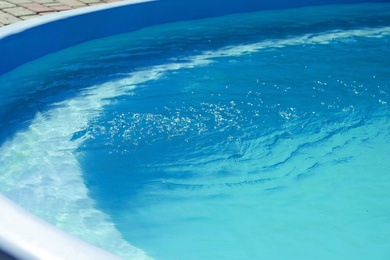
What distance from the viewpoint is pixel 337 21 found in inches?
268

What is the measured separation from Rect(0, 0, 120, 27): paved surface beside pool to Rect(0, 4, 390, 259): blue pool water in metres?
0.46

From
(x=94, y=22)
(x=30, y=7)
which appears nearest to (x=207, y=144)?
(x=94, y=22)

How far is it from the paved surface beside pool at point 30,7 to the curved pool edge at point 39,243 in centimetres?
369

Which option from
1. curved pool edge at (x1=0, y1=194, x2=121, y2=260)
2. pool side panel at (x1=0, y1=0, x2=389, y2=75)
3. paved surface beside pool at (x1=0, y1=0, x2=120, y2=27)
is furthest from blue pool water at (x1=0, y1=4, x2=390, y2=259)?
curved pool edge at (x1=0, y1=194, x2=121, y2=260)

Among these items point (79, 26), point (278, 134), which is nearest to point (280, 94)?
point (278, 134)

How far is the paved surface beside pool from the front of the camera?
17.8 feet

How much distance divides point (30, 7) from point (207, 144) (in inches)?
104

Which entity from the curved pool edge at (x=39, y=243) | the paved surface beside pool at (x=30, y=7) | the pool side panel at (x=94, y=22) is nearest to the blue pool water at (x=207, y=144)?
the pool side panel at (x=94, y=22)

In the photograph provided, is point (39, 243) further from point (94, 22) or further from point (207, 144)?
point (94, 22)

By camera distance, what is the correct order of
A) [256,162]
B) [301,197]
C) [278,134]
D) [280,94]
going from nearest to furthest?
1. [301,197]
2. [256,162]
3. [278,134]
4. [280,94]

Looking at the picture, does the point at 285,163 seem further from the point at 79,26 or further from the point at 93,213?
the point at 79,26

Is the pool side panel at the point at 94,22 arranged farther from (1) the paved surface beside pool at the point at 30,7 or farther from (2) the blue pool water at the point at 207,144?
(1) the paved surface beside pool at the point at 30,7

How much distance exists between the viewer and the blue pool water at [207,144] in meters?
3.00

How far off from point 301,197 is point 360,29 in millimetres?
3609
